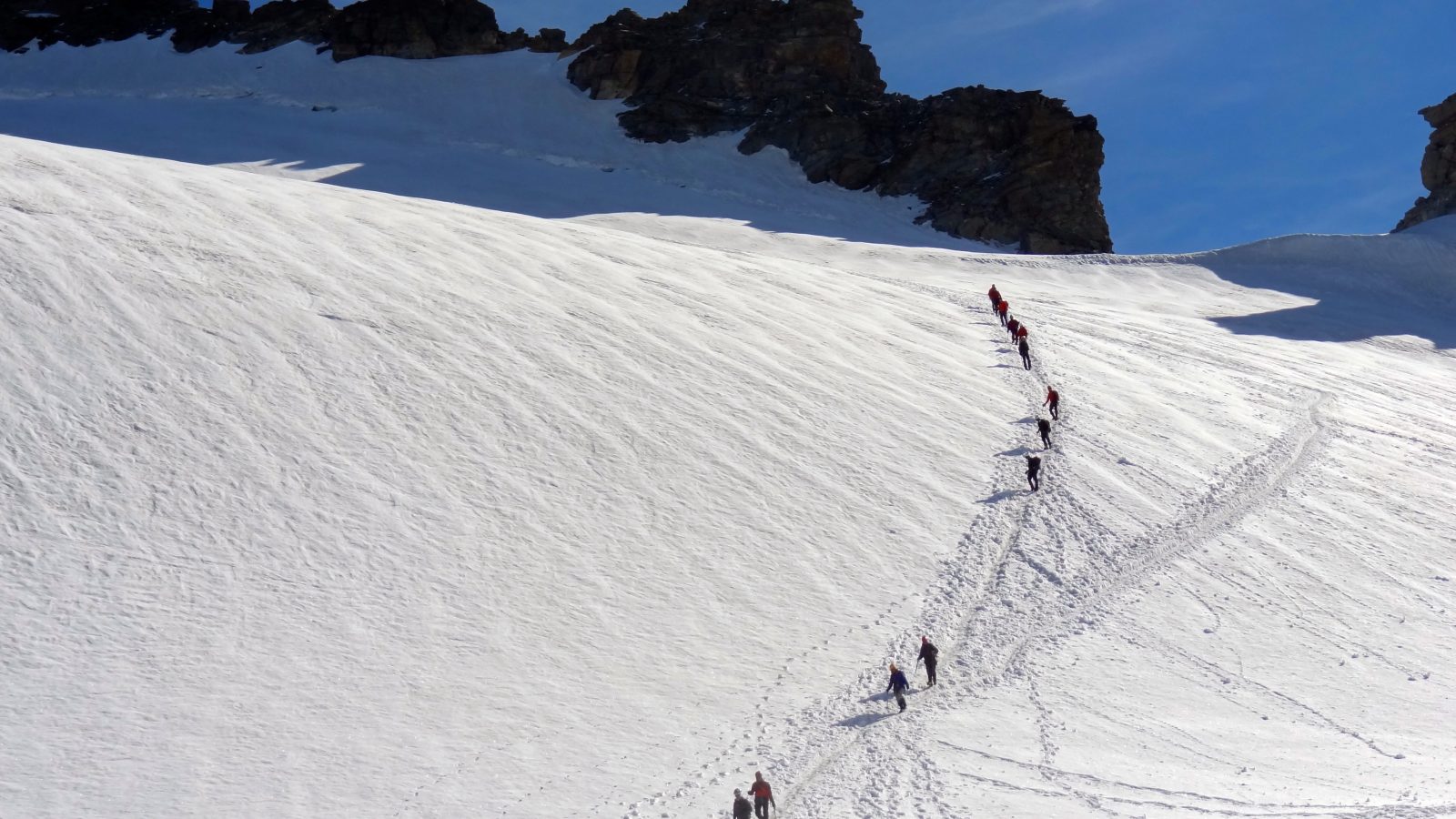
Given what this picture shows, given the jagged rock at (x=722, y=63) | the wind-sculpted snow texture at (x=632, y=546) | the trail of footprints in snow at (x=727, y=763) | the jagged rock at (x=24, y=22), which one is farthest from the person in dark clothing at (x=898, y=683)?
the jagged rock at (x=24, y=22)

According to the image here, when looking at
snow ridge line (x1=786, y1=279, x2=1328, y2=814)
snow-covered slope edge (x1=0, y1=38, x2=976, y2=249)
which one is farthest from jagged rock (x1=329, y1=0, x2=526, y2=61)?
snow ridge line (x1=786, y1=279, x2=1328, y2=814)

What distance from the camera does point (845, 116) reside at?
2635 inches

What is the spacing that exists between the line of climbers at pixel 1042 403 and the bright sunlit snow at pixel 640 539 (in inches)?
13.7

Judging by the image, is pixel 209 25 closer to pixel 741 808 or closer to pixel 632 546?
pixel 632 546

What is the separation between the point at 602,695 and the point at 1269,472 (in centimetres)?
1541

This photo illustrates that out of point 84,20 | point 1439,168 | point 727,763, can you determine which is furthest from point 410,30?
point 727,763

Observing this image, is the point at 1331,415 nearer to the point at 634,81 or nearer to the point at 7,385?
the point at 7,385

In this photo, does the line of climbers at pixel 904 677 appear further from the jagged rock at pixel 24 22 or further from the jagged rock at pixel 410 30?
the jagged rock at pixel 24 22

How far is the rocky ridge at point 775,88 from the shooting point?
6250cm

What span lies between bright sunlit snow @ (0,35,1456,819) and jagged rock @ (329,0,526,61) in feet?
139

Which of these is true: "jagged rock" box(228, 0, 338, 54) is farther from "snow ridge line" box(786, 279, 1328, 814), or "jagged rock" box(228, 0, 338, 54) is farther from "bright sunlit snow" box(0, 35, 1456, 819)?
"snow ridge line" box(786, 279, 1328, 814)

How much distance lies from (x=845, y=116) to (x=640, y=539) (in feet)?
168

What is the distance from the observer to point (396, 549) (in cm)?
1789

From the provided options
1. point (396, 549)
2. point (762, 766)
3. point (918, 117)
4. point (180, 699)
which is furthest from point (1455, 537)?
point (918, 117)
